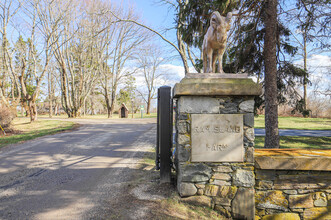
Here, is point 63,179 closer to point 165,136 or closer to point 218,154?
point 165,136

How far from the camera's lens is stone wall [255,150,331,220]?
3461 mm

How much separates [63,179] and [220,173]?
3.28 m

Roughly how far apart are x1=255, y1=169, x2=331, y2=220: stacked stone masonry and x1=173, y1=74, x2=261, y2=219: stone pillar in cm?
27

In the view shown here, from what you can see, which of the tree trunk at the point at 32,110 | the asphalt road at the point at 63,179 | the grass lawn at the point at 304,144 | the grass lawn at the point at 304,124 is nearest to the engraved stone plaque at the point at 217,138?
the asphalt road at the point at 63,179

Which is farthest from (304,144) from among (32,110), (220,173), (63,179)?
(32,110)

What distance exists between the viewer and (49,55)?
18.0 meters

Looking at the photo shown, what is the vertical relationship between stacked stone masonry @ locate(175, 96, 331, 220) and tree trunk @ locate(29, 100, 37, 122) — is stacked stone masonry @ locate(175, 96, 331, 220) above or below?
below

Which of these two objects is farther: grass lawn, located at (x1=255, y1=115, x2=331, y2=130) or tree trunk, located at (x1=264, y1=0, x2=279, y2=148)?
grass lawn, located at (x1=255, y1=115, x2=331, y2=130)

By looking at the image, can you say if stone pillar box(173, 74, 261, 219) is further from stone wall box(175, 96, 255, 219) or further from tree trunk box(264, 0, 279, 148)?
tree trunk box(264, 0, 279, 148)

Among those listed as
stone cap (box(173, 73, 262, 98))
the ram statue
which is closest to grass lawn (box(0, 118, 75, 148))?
stone cap (box(173, 73, 262, 98))

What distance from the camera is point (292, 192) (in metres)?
3.48

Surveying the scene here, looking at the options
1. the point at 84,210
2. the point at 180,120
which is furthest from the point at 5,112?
the point at 180,120

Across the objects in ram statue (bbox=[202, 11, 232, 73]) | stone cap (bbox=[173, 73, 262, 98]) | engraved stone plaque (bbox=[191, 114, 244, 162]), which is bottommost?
engraved stone plaque (bbox=[191, 114, 244, 162])

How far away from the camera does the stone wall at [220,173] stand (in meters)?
3.34
